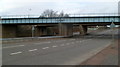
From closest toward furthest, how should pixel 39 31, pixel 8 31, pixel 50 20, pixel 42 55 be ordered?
pixel 42 55
pixel 50 20
pixel 8 31
pixel 39 31

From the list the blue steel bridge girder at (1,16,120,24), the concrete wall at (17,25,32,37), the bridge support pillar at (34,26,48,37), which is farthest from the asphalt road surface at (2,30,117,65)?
the concrete wall at (17,25,32,37)

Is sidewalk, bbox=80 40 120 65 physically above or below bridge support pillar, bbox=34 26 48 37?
above

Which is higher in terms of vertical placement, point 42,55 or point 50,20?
point 42,55

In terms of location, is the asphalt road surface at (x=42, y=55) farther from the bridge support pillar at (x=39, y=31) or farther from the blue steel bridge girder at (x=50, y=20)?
the bridge support pillar at (x=39, y=31)

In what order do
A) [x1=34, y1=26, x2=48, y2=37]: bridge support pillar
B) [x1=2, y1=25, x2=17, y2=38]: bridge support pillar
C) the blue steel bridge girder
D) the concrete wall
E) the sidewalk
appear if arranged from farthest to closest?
the concrete wall → [x1=34, y1=26, x2=48, y2=37]: bridge support pillar → [x1=2, y1=25, x2=17, y2=38]: bridge support pillar → the blue steel bridge girder → the sidewalk

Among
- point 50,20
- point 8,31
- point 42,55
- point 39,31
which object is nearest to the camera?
point 42,55

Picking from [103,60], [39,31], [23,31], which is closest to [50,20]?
[39,31]

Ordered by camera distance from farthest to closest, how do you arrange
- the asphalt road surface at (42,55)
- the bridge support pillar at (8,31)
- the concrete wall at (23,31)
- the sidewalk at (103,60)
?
the concrete wall at (23,31) < the bridge support pillar at (8,31) < the asphalt road surface at (42,55) < the sidewalk at (103,60)

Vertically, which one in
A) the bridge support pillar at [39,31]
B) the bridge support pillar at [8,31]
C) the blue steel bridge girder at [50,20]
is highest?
the blue steel bridge girder at [50,20]

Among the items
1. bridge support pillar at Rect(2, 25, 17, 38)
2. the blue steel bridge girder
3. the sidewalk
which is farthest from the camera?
bridge support pillar at Rect(2, 25, 17, 38)

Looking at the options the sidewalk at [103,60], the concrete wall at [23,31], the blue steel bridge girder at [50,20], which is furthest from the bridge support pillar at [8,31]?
the sidewalk at [103,60]

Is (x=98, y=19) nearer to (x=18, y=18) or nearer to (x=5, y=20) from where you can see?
(x=18, y=18)

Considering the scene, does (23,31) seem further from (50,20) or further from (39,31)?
(50,20)

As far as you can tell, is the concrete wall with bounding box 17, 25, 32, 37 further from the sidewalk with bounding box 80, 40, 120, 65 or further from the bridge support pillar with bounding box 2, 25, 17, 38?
the sidewalk with bounding box 80, 40, 120, 65
